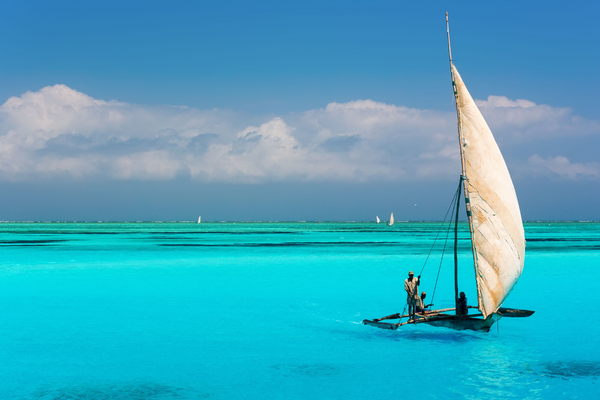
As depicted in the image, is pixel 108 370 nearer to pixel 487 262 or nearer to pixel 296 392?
pixel 296 392

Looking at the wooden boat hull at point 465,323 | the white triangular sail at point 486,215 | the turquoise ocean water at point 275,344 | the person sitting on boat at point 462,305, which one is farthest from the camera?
the person sitting on boat at point 462,305

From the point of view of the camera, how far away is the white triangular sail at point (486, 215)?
17734 mm

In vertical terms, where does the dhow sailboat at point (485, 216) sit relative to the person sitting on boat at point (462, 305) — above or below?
above

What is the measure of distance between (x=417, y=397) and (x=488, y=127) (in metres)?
9.71

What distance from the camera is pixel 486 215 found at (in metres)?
17.8

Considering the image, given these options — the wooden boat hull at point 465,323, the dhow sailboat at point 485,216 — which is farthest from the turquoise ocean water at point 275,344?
the dhow sailboat at point 485,216

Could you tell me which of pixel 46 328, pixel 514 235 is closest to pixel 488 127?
pixel 514 235

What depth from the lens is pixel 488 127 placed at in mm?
18625

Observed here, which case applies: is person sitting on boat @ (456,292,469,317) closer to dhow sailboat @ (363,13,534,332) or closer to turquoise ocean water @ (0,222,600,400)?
dhow sailboat @ (363,13,534,332)

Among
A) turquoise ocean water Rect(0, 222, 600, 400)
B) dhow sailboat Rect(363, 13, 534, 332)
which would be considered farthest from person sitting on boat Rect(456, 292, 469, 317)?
turquoise ocean water Rect(0, 222, 600, 400)

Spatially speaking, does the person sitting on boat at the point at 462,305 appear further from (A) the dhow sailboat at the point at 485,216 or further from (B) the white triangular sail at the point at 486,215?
(B) the white triangular sail at the point at 486,215

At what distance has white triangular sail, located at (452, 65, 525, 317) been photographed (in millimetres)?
17734

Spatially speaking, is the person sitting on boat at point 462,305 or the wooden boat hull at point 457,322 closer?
the wooden boat hull at point 457,322

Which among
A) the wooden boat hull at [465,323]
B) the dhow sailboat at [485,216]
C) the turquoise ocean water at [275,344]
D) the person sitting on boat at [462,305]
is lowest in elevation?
the turquoise ocean water at [275,344]
